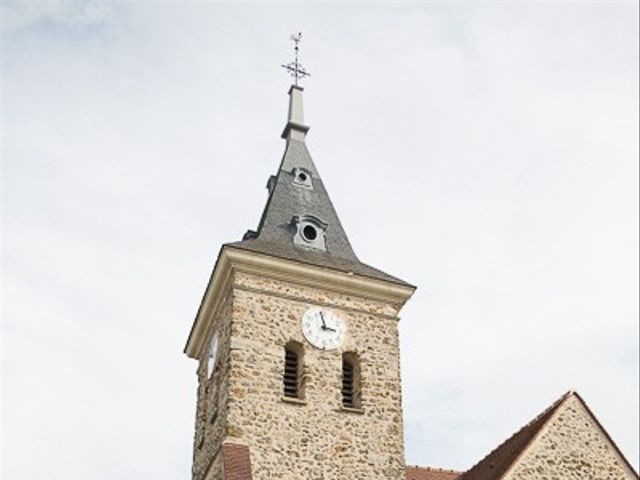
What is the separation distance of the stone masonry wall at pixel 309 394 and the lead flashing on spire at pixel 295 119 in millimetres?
6226

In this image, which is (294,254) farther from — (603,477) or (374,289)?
(603,477)

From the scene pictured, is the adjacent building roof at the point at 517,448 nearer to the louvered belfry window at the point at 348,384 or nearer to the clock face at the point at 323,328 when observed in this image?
the louvered belfry window at the point at 348,384

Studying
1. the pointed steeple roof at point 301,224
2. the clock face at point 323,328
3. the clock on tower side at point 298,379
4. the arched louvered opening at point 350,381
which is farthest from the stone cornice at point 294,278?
the arched louvered opening at point 350,381

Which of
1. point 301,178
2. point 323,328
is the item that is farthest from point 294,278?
point 301,178

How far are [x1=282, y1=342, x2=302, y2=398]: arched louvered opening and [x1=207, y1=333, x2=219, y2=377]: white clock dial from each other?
5.86 feet

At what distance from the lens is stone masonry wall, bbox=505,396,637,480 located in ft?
54.2

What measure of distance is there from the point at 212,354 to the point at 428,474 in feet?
17.4

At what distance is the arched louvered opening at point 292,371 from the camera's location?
19219mm

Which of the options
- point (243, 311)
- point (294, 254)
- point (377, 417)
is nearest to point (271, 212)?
point (294, 254)

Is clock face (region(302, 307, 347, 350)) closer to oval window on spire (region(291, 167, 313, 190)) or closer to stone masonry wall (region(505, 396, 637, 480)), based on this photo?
oval window on spire (region(291, 167, 313, 190))

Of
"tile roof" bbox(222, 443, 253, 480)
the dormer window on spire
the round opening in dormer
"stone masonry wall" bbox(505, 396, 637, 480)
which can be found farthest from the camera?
the round opening in dormer

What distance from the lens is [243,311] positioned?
764 inches

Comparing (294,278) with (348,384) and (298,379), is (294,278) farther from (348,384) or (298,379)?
(348,384)

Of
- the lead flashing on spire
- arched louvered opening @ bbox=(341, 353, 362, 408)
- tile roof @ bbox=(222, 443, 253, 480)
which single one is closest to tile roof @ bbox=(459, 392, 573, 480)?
arched louvered opening @ bbox=(341, 353, 362, 408)
